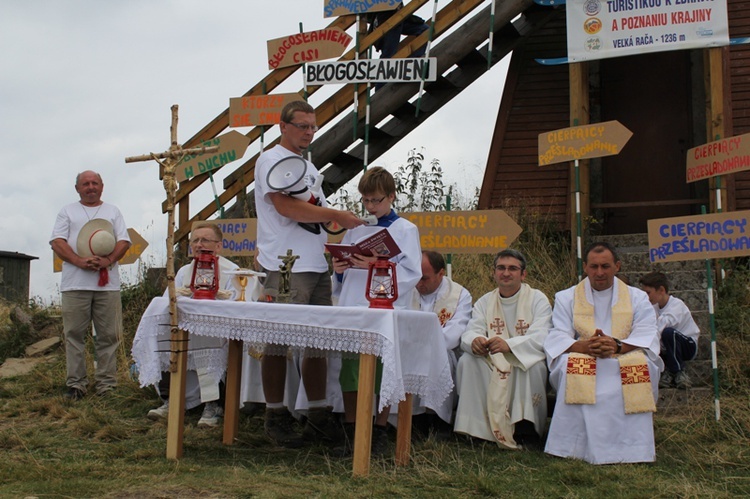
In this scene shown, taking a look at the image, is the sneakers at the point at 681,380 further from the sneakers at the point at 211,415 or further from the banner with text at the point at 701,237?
the sneakers at the point at 211,415

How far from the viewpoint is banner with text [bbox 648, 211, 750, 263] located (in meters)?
6.70

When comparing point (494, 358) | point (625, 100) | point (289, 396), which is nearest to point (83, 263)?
point (289, 396)

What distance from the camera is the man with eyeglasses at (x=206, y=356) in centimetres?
593

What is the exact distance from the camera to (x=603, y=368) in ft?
19.4

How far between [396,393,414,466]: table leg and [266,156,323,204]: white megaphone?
1358mm

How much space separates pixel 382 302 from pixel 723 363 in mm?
3874

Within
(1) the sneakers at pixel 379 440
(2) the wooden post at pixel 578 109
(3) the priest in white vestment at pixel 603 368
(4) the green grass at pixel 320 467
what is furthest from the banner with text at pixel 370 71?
(1) the sneakers at pixel 379 440

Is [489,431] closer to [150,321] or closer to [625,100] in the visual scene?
[150,321]

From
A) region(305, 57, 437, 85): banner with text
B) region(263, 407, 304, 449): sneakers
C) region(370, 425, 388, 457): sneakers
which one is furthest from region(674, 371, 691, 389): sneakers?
region(305, 57, 437, 85): banner with text

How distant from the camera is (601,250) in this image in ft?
20.6

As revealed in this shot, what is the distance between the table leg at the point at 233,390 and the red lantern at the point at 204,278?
0.48m

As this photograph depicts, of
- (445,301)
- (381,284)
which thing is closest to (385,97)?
(445,301)

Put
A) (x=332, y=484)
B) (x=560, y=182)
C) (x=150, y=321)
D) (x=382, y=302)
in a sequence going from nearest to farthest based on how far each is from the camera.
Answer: (x=332, y=484) → (x=382, y=302) → (x=150, y=321) → (x=560, y=182)

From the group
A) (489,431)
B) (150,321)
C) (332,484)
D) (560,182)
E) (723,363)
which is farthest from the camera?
(560,182)
